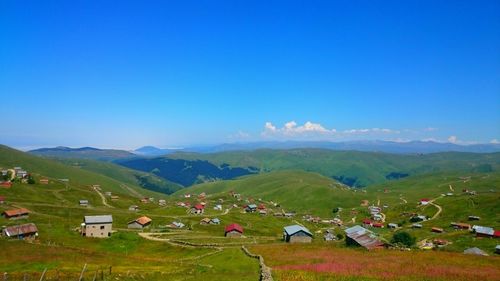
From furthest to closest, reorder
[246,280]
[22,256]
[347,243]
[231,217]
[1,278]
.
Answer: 1. [231,217]
2. [347,243]
3. [22,256]
4. [1,278]
5. [246,280]

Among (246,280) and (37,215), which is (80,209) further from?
(246,280)

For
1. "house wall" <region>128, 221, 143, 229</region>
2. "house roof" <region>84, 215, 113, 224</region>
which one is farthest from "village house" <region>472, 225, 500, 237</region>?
"house roof" <region>84, 215, 113, 224</region>

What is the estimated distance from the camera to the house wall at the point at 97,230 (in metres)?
111

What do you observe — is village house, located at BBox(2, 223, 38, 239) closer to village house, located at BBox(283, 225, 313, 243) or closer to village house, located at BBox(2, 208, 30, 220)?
village house, located at BBox(2, 208, 30, 220)

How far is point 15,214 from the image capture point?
127 meters

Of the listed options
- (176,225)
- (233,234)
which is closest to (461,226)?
(233,234)

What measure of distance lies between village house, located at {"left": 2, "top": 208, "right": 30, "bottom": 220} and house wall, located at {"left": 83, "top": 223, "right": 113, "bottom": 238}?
32.0m

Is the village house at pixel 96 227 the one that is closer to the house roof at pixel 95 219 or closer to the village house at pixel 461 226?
the house roof at pixel 95 219

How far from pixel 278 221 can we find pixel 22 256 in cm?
13004

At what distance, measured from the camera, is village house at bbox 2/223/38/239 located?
96812 mm

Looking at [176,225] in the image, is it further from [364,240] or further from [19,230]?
[364,240]

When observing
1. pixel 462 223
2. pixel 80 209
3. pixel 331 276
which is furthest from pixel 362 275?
pixel 80 209

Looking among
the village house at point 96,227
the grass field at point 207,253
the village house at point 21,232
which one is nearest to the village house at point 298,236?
the grass field at point 207,253

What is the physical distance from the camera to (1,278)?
41.6 metres
